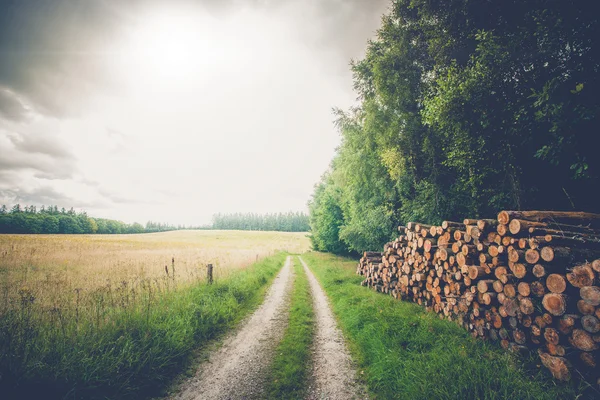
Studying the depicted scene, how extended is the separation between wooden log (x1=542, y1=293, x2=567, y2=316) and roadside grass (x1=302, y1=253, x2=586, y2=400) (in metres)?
1.08

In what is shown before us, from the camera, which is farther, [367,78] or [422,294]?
[367,78]

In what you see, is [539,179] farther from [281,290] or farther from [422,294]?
[281,290]

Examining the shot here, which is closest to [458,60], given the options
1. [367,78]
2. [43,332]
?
[367,78]

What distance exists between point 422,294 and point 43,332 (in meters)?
10.4

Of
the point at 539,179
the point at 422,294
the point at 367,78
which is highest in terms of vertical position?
the point at 367,78

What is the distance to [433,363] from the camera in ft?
14.6

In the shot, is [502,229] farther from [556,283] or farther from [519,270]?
[556,283]

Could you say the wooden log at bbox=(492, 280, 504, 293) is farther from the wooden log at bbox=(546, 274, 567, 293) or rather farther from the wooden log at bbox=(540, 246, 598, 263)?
the wooden log at bbox=(540, 246, 598, 263)

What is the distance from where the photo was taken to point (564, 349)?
4.01 meters

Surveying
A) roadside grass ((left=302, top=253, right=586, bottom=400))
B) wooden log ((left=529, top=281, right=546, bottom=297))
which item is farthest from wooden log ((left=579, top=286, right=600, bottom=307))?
roadside grass ((left=302, top=253, right=586, bottom=400))

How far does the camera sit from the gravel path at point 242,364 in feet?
13.6

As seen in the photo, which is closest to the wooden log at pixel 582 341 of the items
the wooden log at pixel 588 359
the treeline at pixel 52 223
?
the wooden log at pixel 588 359

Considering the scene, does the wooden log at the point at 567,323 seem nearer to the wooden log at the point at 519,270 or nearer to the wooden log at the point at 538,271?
the wooden log at the point at 538,271

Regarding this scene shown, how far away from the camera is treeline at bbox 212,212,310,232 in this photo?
425 feet
